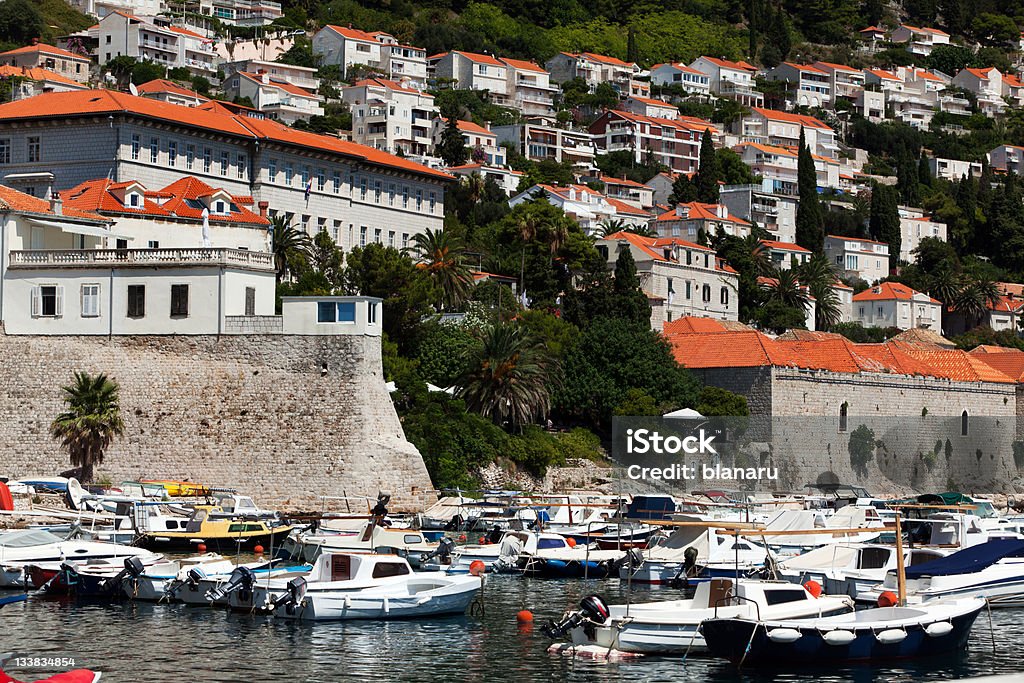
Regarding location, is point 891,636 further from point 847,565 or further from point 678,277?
point 678,277

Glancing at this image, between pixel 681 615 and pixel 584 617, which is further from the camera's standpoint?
pixel 584 617

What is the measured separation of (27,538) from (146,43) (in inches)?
5278

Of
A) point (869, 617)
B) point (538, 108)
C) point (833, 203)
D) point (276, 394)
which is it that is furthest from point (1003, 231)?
point (869, 617)

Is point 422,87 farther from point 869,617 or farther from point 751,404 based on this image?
point 869,617

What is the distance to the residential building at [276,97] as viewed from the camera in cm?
15775

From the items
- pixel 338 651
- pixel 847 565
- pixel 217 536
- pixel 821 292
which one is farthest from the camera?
pixel 821 292

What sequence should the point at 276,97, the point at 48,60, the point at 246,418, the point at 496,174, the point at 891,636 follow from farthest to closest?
1. the point at 276,97
2. the point at 48,60
3. the point at 496,174
4. the point at 246,418
5. the point at 891,636

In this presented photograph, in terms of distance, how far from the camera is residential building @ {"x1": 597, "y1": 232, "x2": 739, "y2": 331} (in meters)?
106

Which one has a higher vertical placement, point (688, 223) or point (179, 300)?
point (688, 223)

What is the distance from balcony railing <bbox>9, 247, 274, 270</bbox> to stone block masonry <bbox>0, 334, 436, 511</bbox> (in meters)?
2.59

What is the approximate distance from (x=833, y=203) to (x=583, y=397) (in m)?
105

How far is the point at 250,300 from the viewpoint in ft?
192

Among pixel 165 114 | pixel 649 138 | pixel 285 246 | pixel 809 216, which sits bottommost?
pixel 285 246

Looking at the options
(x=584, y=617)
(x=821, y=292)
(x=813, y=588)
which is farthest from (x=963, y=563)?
(x=821, y=292)
